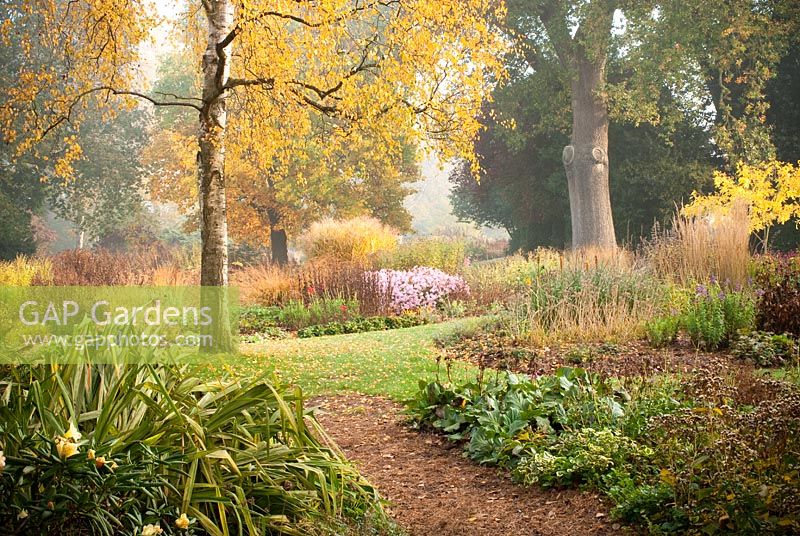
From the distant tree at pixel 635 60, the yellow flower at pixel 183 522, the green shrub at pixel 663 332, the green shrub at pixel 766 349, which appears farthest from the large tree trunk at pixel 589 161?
the yellow flower at pixel 183 522

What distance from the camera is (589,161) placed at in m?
16.9

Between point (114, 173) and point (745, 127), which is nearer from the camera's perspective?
point (745, 127)

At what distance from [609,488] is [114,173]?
25.5m

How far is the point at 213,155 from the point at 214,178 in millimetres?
232

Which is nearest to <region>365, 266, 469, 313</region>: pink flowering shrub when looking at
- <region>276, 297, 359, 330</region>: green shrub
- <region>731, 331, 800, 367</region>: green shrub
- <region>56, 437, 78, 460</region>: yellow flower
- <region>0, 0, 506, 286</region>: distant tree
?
<region>276, 297, 359, 330</region>: green shrub

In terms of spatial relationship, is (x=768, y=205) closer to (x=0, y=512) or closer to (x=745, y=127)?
(x=745, y=127)

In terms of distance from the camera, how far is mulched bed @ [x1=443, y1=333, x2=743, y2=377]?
6.11 m

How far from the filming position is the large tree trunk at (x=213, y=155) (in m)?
7.75

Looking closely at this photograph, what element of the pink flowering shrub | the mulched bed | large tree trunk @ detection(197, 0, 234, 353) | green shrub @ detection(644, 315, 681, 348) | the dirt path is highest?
large tree trunk @ detection(197, 0, 234, 353)

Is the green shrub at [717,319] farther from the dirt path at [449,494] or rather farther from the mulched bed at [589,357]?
the dirt path at [449,494]

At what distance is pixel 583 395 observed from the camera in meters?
4.46

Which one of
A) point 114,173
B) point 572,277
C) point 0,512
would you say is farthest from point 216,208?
point 114,173

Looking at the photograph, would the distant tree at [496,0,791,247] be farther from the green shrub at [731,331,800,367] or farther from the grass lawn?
A: the green shrub at [731,331,800,367]

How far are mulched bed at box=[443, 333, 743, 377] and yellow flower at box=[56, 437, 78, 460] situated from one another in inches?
167
